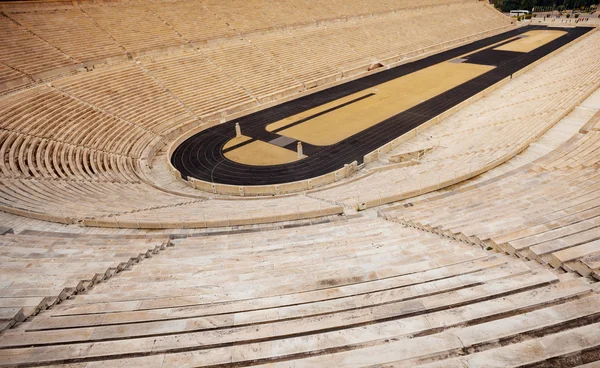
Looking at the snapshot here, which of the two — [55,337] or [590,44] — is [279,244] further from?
[590,44]

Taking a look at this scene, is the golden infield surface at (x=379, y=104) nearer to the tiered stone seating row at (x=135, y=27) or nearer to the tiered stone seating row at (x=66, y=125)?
the tiered stone seating row at (x=66, y=125)

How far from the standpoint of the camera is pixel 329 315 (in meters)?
6.64

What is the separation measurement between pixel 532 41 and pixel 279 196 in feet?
163

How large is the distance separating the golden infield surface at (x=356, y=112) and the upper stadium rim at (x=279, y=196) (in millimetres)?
243

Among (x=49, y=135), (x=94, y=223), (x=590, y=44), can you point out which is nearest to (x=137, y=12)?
(x=49, y=135)

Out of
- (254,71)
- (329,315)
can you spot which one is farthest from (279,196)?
(254,71)

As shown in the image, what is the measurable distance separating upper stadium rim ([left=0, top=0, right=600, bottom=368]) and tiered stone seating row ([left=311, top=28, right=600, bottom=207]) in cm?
17

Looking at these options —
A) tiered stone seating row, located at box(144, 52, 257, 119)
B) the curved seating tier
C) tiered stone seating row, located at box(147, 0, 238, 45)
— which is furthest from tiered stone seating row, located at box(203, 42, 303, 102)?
tiered stone seating row, located at box(147, 0, 238, 45)

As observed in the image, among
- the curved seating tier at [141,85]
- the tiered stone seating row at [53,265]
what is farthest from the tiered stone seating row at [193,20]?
the tiered stone seating row at [53,265]

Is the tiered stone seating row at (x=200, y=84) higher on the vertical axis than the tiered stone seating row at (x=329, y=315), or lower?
higher

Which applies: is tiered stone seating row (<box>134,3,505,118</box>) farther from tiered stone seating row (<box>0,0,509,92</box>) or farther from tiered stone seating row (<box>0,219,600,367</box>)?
tiered stone seating row (<box>0,219,600,367</box>)

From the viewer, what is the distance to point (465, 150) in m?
19.8

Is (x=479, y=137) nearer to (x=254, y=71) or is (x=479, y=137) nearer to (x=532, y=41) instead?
(x=254, y=71)

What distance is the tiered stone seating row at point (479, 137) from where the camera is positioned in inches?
618
